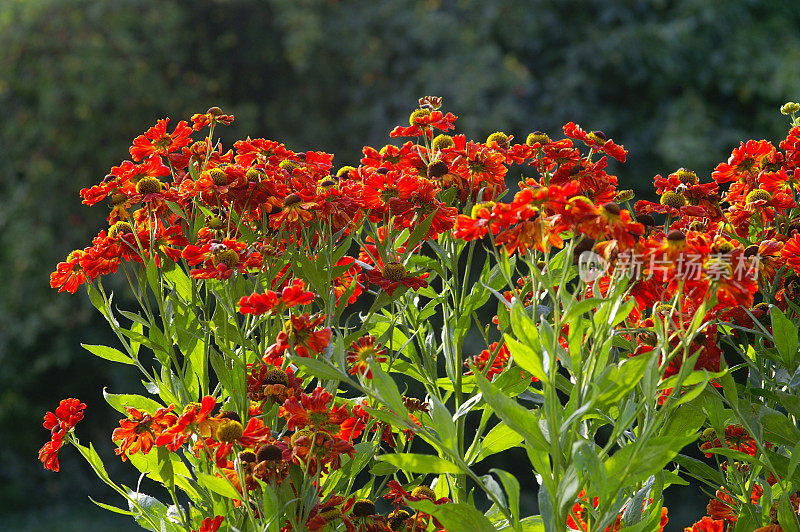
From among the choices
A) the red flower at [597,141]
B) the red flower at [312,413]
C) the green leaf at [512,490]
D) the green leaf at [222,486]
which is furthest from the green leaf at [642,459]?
the red flower at [597,141]

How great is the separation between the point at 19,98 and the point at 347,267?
4.07 m

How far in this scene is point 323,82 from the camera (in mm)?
4754

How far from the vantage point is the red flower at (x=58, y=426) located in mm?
1317

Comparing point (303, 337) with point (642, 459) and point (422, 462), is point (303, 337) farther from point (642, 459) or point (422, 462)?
point (642, 459)

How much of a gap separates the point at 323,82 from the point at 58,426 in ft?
11.9

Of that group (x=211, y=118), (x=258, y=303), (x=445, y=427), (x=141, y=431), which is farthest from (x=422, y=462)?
(x=211, y=118)

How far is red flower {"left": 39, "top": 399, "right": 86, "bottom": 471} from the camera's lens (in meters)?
1.32

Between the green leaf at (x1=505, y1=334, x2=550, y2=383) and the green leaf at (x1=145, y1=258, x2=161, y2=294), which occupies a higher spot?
the green leaf at (x1=145, y1=258, x2=161, y2=294)

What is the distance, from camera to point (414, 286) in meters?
1.28

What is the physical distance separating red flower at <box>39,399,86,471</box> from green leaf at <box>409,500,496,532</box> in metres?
0.57

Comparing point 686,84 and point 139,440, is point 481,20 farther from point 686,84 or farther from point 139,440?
point 139,440

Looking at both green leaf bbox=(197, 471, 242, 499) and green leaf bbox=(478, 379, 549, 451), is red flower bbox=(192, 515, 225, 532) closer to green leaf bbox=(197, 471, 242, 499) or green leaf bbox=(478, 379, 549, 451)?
green leaf bbox=(197, 471, 242, 499)

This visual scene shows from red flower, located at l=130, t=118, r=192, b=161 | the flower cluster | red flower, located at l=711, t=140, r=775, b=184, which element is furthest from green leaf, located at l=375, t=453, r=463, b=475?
red flower, located at l=711, t=140, r=775, b=184

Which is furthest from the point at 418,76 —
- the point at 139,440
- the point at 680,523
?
the point at 139,440
